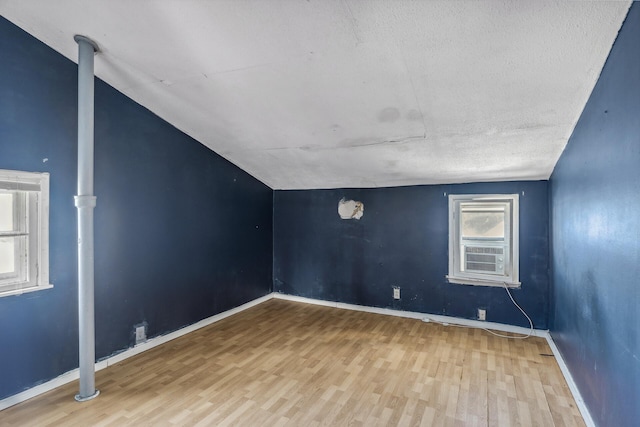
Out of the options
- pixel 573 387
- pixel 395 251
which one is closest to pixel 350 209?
pixel 395 251

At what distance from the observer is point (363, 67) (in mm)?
1973

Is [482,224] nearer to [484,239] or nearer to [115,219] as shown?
[484,239]

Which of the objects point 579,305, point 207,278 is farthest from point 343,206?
point 579,305

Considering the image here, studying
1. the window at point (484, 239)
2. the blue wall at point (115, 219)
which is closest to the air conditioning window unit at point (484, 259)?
the window at point (484, 239)

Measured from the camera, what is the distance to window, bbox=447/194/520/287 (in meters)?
3.53

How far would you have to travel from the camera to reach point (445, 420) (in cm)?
199

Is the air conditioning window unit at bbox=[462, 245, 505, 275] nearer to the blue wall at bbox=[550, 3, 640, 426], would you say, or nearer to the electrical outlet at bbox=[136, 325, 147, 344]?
the blue wall at bbox=[550, 3, 640, 426]

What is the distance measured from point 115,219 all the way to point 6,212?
26.6 inches

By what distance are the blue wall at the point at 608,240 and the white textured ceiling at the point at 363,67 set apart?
0.24m

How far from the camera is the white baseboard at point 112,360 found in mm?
2133

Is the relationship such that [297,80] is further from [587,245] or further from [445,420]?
[445,420]

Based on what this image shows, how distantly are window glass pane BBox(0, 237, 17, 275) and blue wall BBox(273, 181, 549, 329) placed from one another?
10.0ft

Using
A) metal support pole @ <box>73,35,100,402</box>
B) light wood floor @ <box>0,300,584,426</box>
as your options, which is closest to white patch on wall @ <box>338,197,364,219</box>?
light wood floor @ <box>0,300,584,426</box>

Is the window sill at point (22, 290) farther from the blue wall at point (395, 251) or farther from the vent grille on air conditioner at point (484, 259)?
the vent grille on air conditioner at point (484, 259)
